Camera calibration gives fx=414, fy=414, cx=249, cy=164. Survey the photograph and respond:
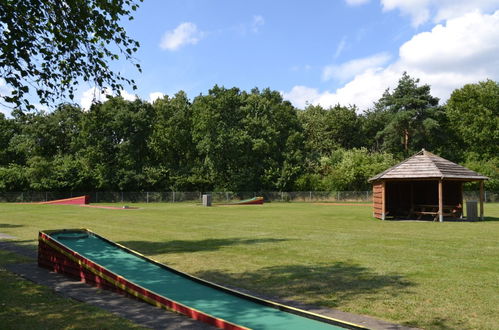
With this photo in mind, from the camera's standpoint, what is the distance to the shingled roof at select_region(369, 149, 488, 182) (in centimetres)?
2328

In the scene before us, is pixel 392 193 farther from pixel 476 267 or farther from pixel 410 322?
pixel 410 322

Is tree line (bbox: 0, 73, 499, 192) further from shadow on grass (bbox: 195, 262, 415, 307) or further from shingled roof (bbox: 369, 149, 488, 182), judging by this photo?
shadow on grass (bbox: 195, 262, 415, 307)

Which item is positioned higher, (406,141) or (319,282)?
(406,141)

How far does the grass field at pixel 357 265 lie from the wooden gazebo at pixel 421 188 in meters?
5.92

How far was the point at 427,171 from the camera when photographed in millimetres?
23578

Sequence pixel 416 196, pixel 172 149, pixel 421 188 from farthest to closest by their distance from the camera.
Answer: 1. pixel 172 149
2. pixel 416 196
3. pixel 421 188

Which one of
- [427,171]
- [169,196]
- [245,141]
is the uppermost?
[245,141]

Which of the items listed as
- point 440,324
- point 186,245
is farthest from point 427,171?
point 440,324

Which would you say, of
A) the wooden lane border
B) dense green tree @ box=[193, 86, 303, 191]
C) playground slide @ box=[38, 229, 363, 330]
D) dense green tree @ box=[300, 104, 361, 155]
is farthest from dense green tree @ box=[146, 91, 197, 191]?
the wooden lane border

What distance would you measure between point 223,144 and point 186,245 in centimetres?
4296

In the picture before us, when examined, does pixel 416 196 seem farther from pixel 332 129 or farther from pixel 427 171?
pixel 332 129

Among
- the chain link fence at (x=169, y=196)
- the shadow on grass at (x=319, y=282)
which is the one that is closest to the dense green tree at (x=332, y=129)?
the chain link fence at (x=169, y=196)

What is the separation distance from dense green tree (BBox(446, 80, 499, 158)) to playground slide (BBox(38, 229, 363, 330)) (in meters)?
63.0

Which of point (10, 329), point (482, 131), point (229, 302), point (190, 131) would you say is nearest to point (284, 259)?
point (229, 302)
